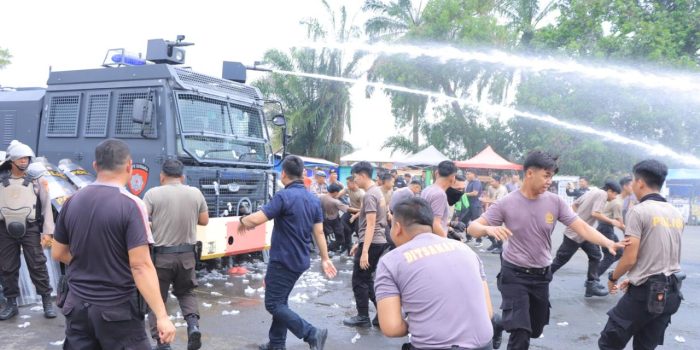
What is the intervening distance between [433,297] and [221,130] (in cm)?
634

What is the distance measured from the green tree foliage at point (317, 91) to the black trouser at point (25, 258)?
993 inches

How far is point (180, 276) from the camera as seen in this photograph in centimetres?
541

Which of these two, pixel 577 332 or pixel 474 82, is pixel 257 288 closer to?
pixel 577 332

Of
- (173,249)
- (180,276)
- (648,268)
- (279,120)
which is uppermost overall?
(279,120)

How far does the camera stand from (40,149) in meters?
8.66

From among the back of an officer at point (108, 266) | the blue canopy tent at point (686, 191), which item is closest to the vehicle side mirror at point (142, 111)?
the back of an officer at point (108, 266)

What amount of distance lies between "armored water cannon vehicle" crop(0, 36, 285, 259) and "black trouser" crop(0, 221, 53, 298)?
61.5 inches

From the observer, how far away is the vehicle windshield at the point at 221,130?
7.91m

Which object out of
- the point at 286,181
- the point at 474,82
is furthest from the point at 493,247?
the point at 474,82

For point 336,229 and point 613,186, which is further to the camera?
point 336,229

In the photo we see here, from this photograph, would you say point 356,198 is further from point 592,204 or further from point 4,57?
point 4,57

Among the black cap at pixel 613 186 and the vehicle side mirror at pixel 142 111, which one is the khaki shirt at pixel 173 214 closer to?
the vehicle side mirror at pixel 142 111

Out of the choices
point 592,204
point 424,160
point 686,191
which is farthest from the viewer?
point 424,160

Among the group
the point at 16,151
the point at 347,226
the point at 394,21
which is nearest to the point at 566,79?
the point at 394,21
